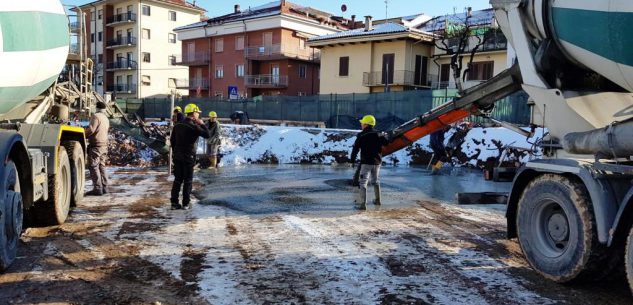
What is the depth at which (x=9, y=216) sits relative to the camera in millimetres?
5211

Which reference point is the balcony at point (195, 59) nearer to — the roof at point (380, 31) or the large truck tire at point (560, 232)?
the roof at point (380, 31)

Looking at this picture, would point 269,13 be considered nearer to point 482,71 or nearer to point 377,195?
point 482,71

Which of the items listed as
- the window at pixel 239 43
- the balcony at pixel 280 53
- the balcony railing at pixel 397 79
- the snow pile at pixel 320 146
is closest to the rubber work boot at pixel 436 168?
the snow pile at pixel 320 146

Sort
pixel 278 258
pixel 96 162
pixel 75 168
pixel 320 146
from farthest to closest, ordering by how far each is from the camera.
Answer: pixel 320 146, pixel 96 162, pixel 75 168, pixel 278 258

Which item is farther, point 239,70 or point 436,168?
point 239,70

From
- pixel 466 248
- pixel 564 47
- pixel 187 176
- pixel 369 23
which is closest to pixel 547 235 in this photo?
pixel 466 248

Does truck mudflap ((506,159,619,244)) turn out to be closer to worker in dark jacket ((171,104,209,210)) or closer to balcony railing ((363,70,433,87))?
worker in dark jacket ((171,104,209,210))

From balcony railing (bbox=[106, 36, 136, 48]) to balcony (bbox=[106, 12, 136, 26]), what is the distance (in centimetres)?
201

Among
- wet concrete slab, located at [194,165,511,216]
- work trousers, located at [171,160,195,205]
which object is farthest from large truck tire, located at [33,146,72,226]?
wet concrete slab, located at [194,165,511,216]

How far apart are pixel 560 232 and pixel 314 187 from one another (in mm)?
7181

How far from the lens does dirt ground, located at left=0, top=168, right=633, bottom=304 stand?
4.72m

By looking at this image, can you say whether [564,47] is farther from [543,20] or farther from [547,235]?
[547,235]

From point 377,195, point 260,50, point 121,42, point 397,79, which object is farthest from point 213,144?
point 121,42

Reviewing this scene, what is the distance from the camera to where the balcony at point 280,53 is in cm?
5031
